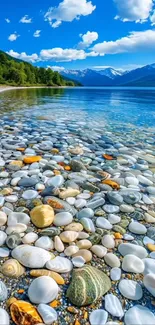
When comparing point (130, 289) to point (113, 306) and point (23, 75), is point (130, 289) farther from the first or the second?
point (23, 75)

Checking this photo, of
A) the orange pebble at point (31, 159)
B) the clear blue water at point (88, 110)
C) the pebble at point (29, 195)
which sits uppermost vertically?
the clear blue water at point (88, 110)

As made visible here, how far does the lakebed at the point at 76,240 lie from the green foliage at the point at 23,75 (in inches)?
2772

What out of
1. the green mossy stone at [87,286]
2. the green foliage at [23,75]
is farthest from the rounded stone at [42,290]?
the green foliage at [23,75]

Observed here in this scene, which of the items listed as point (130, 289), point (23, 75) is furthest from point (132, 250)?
point (23, 75)

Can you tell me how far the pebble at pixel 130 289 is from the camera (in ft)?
5.27

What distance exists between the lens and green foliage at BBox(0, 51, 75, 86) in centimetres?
7231

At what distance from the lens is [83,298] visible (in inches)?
60.8

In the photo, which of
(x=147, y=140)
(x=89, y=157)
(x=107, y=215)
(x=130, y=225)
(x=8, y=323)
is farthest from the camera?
(x=147, y=140)

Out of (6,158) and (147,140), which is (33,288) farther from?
(147,140)

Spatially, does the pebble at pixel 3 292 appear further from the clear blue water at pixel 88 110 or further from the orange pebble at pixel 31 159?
the clear blue water at pixel 88 110

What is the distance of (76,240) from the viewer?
7.09ft

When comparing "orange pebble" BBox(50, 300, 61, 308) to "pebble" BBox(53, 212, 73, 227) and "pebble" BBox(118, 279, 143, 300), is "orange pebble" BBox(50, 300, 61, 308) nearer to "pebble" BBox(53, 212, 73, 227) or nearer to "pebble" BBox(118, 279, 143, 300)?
"pebble" BBox(118, 279, 143, 300)

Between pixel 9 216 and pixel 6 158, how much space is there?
193 centimetres

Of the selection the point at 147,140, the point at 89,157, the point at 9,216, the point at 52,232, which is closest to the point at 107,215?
the point at 52,232
